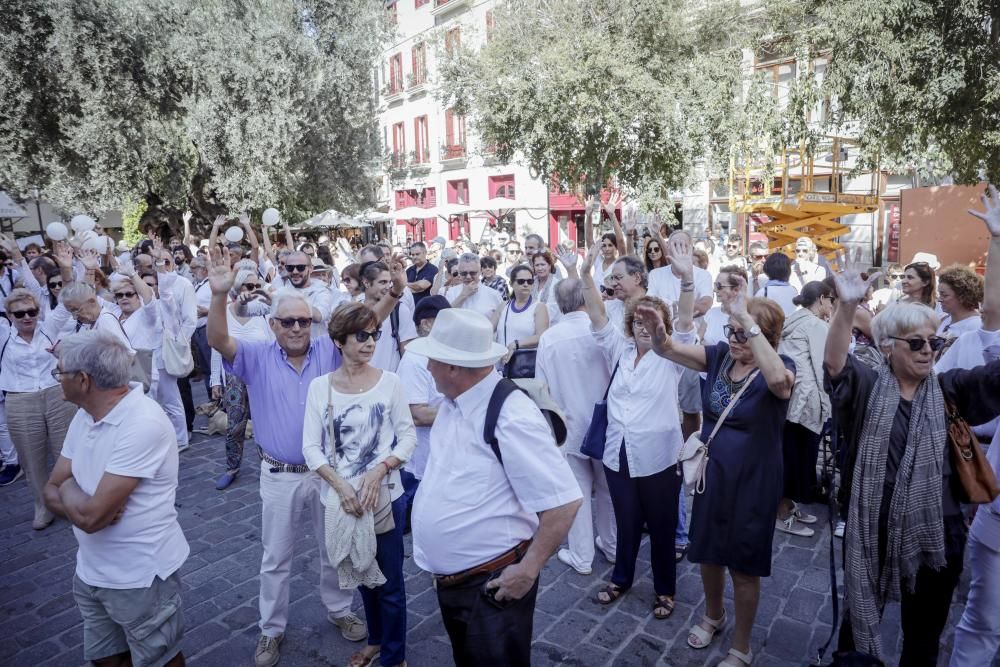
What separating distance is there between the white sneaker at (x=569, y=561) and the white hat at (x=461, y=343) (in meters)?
2.51

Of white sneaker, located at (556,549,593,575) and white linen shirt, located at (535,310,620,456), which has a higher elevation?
white linen shirt, located at (535,310,620,456)

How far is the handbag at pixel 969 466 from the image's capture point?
269 centimetres

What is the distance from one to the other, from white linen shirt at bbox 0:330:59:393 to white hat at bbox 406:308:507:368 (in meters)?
4.30

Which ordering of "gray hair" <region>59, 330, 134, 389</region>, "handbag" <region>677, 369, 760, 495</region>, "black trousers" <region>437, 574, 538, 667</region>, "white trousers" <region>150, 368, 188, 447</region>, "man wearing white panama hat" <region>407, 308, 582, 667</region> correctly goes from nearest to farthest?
"man wearing white panama hat" <region>407, 308, 582, 667</region> → "black trousers" <region>437, 574, 538, 667</region> → "gray hair" <region>59, 330, 134, 389</region> → "handbag" <region>677, 369, 760, 495</region> → "white trousers" <region>150, 368, 188, 447</region>

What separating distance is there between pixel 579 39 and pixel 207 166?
1088cm

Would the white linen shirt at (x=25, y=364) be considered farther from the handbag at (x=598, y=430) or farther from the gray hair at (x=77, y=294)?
the handbag at (x=598, y=430)

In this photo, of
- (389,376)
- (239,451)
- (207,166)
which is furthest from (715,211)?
(389,376)

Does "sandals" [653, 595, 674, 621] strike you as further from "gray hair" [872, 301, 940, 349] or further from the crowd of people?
"gray hair" [872, 301, 940, 349]

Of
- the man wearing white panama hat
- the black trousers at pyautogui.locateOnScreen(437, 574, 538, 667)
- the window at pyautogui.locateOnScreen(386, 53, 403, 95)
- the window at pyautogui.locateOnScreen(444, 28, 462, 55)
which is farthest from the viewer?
the window at pyautogui.locateOnScreen(386, 53, 403, 95)

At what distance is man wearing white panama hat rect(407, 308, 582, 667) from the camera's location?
89.0 inches

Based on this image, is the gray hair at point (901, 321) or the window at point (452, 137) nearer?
the gray hair at point (901, 321)

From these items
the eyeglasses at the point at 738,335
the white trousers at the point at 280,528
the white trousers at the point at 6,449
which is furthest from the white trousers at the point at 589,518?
the white trousers at the point at 6,449

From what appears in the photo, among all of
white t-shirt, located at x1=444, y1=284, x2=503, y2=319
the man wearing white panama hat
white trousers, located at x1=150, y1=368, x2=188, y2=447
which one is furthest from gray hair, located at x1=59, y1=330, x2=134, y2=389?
white trousers, located at x1=150, y1=368, x2=188, y2=447

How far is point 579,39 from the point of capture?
14.8 m
